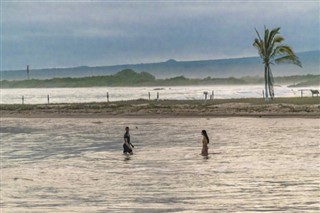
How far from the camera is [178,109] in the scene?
47.2m

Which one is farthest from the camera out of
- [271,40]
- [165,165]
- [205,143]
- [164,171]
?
[271,40]

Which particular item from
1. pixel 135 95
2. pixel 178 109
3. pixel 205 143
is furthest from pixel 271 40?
pixel 135 95

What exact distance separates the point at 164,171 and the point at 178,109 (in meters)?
29.4

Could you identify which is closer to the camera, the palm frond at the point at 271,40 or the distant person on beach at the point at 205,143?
the distant person on beach at the point at 205,143

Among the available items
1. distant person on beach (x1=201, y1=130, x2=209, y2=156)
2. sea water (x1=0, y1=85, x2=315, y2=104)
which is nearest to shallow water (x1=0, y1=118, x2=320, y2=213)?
distant person on beach (x1=201, y1=130, x2=209, y2=156)

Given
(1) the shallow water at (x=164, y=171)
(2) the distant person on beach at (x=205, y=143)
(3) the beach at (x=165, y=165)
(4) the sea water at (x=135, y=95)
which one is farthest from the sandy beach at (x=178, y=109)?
(2) the distant person on beach at (x=205, y=143)

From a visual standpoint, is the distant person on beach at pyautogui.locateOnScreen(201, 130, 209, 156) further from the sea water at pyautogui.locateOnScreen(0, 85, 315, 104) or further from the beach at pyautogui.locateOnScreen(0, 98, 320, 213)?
the sea water at pyautogui.locateOnScreen(0, 85, 315, 104)

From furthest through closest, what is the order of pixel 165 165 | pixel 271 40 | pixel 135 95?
pixel 135 95 → pixel 271 40 → pixel 165 165

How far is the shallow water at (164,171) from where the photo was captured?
13016mm

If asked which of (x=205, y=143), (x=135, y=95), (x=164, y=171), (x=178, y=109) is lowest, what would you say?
(x=164, y=171)

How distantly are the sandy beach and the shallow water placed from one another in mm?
8760

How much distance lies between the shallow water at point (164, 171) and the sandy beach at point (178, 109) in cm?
876

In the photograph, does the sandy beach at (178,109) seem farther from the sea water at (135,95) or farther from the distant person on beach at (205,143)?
the distant person on beach at (205,143)

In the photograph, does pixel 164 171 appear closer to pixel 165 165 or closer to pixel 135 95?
pixel 165 165
